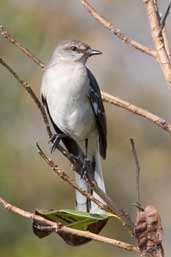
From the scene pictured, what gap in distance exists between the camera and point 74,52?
16.2 feet

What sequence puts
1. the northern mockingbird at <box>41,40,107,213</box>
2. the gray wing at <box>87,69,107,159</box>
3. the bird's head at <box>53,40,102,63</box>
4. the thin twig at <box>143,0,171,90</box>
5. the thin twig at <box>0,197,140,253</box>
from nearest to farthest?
the thin twig at <box>0,197,140,253</box> → the thin twig at <box>143,0,171,90</box> → the northern mockingbird at <box>41,40,107,213</box> → the gray wing at <box>87,69,107,159</box> → the bird's head at <box>53,40,102,63</box>

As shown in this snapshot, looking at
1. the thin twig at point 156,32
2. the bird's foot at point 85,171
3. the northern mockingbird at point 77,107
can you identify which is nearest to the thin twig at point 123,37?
the thin twig at point 156,32

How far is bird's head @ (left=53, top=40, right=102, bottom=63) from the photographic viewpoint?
192 inches

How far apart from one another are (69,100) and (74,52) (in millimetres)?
616

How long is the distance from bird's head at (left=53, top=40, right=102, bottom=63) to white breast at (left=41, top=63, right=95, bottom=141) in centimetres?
26

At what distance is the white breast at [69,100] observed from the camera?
14.3 ft

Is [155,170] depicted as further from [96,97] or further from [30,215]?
[30,215]

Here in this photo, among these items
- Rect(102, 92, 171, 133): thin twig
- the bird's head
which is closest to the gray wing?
the bird's head

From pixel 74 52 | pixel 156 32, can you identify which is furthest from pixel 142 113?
pixel 74 52

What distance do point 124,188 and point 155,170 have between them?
2.15ft

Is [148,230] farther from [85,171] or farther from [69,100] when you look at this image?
[69,100]

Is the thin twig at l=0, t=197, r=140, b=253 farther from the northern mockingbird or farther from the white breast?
the white breast

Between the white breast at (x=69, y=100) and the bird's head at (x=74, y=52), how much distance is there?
262mm

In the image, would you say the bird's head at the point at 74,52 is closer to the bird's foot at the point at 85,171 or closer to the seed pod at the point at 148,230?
the bird's foot at the point at 85,171
